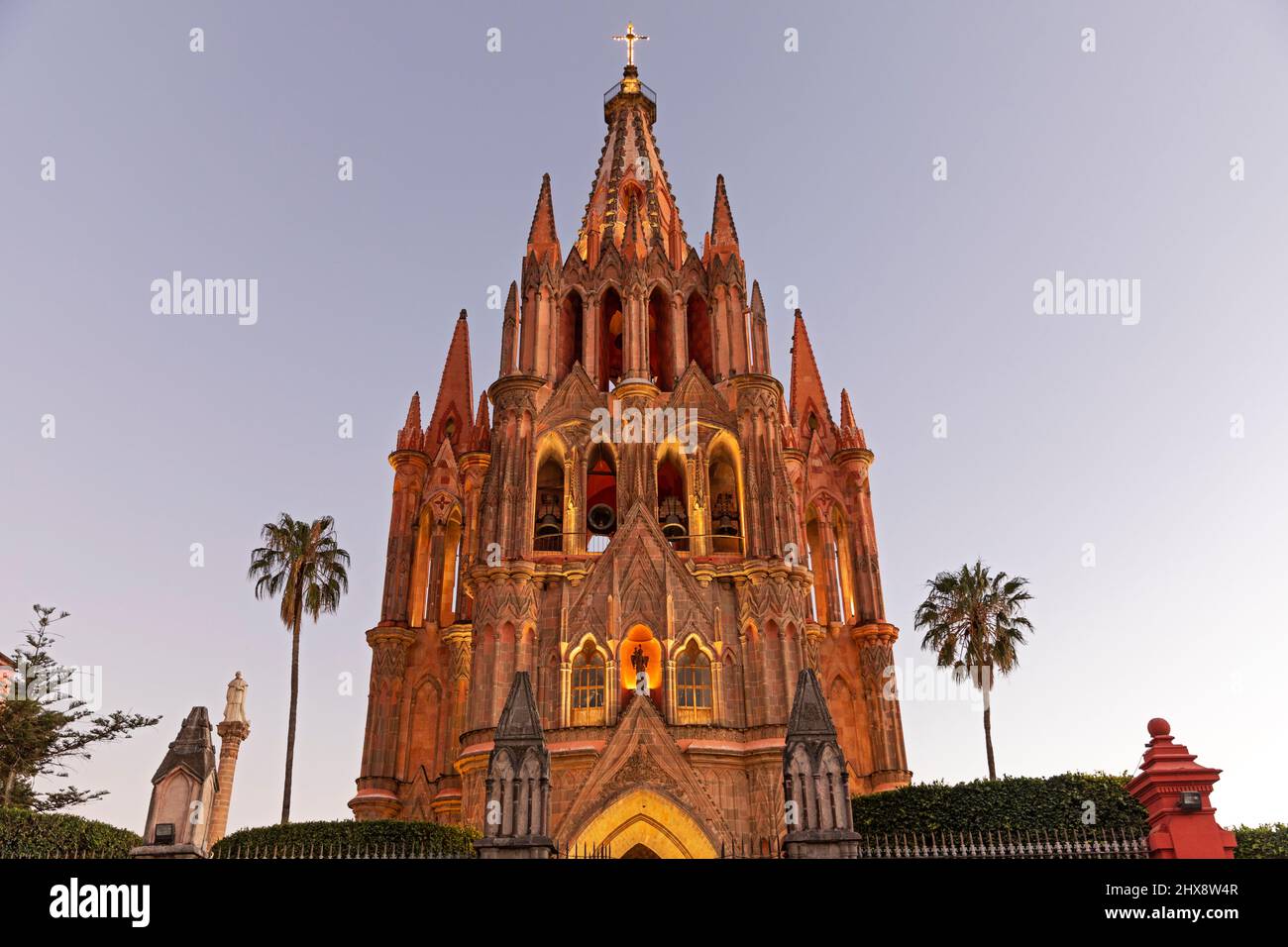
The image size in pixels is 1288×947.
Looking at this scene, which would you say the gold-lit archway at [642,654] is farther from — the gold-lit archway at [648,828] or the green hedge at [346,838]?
the green hedge at [346,838]

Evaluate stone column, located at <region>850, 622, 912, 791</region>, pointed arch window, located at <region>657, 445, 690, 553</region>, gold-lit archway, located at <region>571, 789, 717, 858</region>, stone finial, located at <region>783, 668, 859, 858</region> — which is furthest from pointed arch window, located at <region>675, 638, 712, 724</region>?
stone finial, located at <region>783, 668, 859, 858</region>

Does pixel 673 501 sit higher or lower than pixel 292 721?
higher

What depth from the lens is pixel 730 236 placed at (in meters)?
42.9

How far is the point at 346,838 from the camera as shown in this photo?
70.2 feet

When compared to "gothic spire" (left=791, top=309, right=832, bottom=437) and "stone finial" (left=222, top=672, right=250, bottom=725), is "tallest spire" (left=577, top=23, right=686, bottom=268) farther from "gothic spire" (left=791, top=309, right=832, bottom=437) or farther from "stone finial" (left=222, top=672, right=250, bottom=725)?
"stone finial" (left=222, top=672, right=250, bottom=725)

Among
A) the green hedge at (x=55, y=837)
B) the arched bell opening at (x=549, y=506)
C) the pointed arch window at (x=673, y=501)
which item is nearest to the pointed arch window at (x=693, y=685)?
the pointed arch window at (x=673, y=501)

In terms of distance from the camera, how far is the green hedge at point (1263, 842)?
1697cm

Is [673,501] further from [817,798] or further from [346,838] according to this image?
[817,798]

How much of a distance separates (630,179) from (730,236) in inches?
319

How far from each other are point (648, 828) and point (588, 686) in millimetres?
4765

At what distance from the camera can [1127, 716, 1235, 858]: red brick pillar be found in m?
14.9

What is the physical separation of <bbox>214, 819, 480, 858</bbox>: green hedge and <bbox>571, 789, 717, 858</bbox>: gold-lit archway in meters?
6.76

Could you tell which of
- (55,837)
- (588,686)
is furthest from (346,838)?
(588,686)
